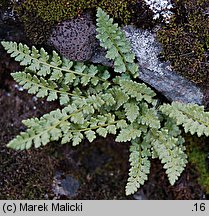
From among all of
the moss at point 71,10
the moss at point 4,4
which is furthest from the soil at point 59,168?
the moss at point 71,10

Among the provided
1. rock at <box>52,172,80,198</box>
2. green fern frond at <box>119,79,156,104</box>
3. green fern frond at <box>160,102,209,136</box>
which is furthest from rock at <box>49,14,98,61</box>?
rock at <box>52,172,80,198</box>

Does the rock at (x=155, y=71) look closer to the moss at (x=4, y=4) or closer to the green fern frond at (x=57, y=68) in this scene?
the green fern frond at (x=57, y=68)

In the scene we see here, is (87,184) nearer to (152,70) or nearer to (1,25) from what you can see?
(152,70)
